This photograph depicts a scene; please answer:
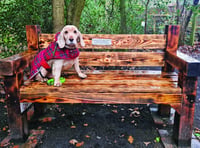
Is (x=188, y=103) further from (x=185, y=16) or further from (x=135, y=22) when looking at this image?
(x=185, y=16)

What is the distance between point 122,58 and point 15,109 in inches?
61.0

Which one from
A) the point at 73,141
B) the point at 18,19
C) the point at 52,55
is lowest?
the point at 73,141

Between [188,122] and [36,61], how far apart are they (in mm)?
1867

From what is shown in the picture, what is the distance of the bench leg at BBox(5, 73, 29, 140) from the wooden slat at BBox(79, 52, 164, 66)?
3.32 feet

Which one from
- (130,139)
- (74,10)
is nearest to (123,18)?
(74,10)

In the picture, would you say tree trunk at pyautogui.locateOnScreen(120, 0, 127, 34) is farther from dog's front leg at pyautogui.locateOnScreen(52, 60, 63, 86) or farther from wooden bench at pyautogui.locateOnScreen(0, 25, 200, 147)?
dog's front leg at pyautogui.locateOnScreen(52, 60, 63, 86)

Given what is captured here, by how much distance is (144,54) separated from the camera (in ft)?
9.37

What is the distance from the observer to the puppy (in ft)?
7.23

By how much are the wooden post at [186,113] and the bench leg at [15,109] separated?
1.73 m

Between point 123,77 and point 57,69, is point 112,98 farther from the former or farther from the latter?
point 57,69

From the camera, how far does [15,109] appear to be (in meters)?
2.17

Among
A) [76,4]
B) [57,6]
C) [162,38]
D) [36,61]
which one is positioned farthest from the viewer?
[76,4]

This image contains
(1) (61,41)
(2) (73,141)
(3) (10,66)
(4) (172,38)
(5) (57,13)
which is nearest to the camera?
(3) (10,66)

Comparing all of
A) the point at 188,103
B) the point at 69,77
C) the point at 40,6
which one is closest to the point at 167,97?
the point at 188,103
